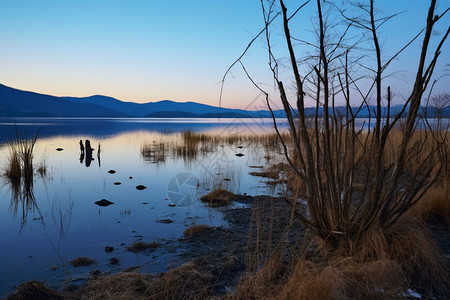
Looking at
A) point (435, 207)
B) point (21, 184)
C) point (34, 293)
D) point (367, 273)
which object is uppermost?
point (367, 273)

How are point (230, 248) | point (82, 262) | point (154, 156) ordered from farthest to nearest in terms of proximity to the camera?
point (154, 156), point (230, 248), point (82, 262)

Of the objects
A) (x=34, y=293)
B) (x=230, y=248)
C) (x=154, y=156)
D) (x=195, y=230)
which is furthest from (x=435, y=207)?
(x=154, y=156)

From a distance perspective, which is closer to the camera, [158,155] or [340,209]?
[340,209]

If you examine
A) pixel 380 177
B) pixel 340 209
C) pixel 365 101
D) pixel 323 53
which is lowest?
pixel 340 209

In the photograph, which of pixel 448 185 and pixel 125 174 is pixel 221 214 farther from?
pixel 125 174

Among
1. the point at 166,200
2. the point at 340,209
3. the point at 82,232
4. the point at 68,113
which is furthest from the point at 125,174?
the point at 68,113

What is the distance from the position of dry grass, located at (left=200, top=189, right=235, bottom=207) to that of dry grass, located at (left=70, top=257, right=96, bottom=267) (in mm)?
2730

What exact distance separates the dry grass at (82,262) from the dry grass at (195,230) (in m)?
1.31

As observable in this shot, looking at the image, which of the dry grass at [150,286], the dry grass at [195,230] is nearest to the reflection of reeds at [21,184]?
the dry grass at [195,230]

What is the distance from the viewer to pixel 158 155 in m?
A: 13.9

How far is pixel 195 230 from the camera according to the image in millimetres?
4590

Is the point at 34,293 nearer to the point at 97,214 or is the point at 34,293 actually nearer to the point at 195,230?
the point at 195,230

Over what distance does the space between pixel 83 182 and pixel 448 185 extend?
8.42m

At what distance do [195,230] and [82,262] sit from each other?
5.13ft
